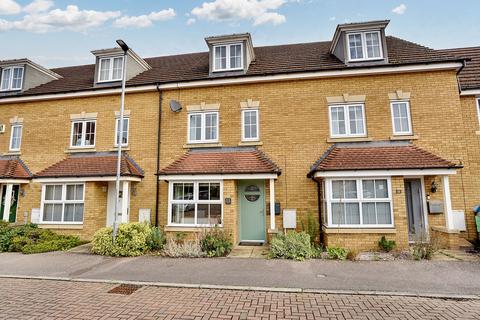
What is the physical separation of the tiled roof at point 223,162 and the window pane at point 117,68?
5.53 metres

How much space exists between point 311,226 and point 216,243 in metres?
3.53

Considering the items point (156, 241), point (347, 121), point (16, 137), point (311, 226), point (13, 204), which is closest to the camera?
point (156, 241)

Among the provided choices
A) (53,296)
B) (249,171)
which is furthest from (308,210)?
(53,296)

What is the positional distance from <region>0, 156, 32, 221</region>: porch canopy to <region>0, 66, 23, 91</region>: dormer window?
12.7ft

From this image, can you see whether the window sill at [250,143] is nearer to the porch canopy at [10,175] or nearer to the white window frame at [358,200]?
the white window frame at [358,200]

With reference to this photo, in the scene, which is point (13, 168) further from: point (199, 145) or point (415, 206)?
point (415, 206)

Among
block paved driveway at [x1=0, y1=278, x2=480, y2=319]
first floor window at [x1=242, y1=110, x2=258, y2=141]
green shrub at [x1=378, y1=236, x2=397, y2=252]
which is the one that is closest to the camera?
block paved driveway at [x1=0, y1=278, x2=480, y2=319]

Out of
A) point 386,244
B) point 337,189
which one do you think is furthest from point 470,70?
point 386,244

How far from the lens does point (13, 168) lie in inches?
492

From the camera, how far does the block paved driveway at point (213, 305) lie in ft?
15.1

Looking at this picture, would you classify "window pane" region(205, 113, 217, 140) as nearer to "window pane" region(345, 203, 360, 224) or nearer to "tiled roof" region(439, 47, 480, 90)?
"window pane" region(345, 203, 360, 224)

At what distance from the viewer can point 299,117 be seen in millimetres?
10906

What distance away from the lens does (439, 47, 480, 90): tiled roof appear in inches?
424

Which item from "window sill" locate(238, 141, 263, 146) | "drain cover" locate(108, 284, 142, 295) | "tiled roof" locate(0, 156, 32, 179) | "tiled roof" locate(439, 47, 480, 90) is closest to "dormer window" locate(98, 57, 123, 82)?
"tiled roof" locate(0, 156, 32, 179)
